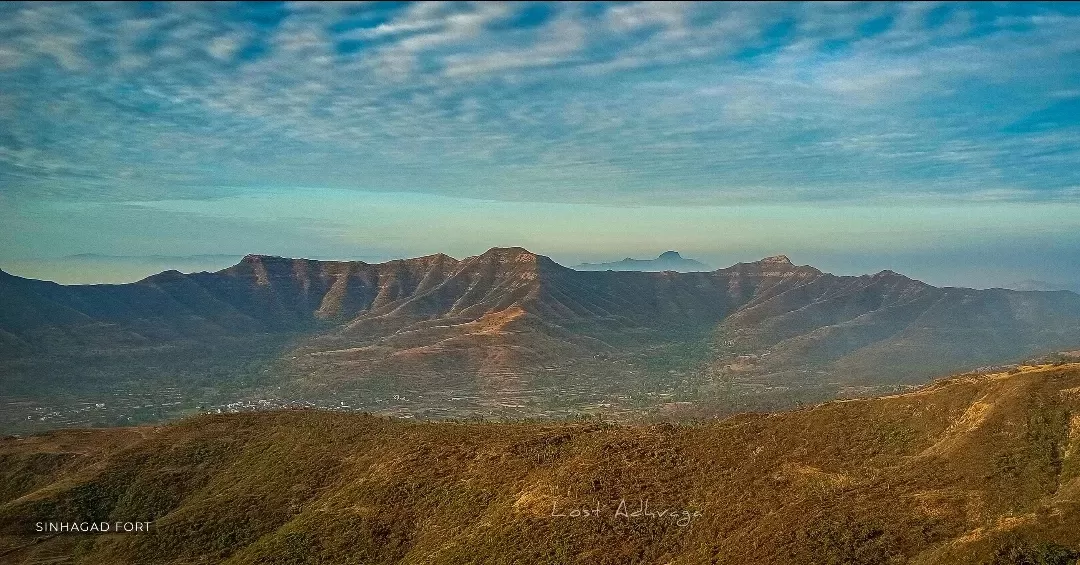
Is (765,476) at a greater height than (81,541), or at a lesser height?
greater

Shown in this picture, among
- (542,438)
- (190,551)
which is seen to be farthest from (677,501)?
(190,551)

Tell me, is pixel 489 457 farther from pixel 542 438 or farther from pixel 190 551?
pixel 190 551

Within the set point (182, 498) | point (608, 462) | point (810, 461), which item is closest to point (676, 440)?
point (608, 462)

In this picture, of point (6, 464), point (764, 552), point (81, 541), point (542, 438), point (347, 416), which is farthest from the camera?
point (347, 416)

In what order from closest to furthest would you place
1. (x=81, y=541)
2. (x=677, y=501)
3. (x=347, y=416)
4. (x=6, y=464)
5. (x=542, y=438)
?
(x=677, y=501), (x=81, y=541), (x=542, y=438), (x=6, y=464), (x=347, y=416)

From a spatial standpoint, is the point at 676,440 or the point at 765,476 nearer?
the point at 765,476

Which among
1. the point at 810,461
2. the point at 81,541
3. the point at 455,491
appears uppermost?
the point at 810,461
